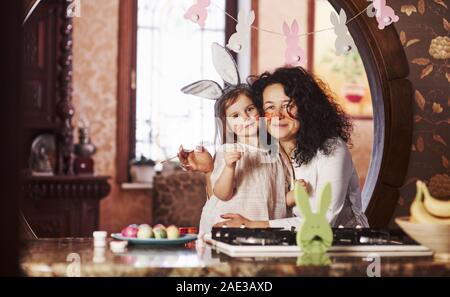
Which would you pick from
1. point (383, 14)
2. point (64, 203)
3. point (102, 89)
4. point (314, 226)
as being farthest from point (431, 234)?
point (102, 89)

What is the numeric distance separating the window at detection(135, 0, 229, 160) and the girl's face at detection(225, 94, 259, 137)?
300 centimetres

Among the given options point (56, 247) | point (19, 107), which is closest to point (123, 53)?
point (56, 247)

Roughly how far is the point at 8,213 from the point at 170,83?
17.0 feet

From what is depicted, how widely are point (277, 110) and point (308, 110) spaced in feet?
0.40

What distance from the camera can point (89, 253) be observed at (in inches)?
82.5

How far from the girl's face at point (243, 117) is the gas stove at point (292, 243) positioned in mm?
751

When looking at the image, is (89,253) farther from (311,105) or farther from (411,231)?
(311,105)

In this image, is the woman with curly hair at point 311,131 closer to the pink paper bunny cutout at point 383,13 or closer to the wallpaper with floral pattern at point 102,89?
the pink paper bunny cutout at point 383,13

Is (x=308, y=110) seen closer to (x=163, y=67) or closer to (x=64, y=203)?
(x=64, y=203)

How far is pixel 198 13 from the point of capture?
2.69 meters

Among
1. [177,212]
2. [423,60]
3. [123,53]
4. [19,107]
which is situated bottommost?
[177,212]

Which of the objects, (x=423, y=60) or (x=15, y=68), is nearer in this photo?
(x=15, y=68)

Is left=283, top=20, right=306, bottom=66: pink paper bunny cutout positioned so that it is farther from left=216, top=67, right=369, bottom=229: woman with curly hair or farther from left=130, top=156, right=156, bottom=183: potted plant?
left=130, top=156, right=156, bottom=183: potted plant

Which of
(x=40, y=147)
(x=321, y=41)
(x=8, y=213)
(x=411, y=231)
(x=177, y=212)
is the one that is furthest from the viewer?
(x=321, y=41)
